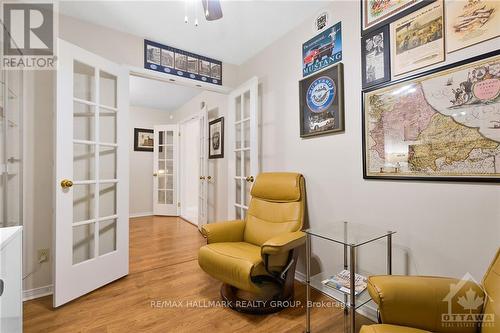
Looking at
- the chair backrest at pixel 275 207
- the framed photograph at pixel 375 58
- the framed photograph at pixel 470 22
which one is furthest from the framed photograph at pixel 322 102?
the framed photograph at pixel 470 22

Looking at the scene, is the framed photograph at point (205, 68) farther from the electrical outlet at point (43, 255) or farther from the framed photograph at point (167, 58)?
the electrical outlet at point (43, 255)

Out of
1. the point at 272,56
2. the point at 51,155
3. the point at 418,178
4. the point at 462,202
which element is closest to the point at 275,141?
the point at 272,56

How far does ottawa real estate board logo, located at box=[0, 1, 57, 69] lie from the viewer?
5.87ft

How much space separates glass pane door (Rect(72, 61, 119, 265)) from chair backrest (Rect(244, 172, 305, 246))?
4.24 ft

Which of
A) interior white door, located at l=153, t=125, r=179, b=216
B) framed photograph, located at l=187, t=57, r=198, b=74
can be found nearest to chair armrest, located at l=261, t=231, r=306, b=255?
framed photograph, located at l=187, t=57, r=198, b=74

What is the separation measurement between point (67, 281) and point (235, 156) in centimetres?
191

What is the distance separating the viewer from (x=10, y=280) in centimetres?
99

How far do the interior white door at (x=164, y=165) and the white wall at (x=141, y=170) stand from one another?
0.42 feet

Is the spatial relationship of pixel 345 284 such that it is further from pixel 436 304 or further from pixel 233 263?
pixel 233 263

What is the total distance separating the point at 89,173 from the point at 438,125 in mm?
2588

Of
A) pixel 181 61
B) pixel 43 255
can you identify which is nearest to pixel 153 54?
pixel 181 61

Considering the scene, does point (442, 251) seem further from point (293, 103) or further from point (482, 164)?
point (293, 103)

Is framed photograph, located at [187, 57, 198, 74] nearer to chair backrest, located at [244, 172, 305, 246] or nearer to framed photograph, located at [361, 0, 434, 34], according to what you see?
chair backrest, located at [244, 172, 305, 246]

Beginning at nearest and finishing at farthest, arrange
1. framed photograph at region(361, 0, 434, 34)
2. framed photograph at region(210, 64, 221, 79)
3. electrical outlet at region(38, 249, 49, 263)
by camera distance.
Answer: framed photograph at region(361, 0, 434, 34), electrical outlet at region(38, 249, 49, 263), framed photograph at region(210, 64, 221, 79)
